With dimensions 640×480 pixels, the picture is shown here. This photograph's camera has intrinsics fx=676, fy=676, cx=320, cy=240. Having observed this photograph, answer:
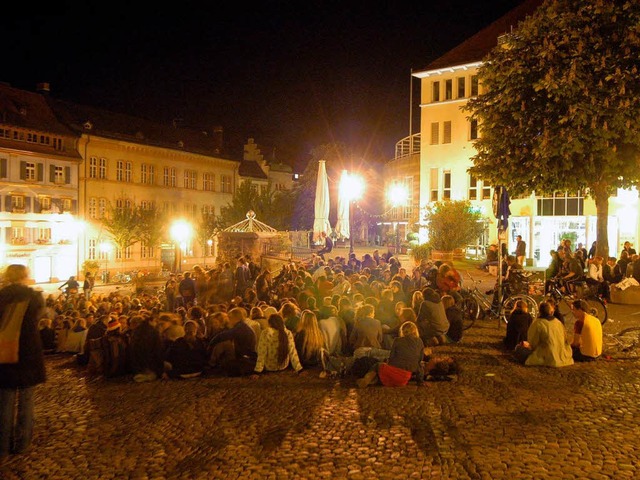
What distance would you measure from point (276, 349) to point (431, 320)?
3.37 meters

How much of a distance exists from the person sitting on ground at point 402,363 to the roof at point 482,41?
3184 centimetres

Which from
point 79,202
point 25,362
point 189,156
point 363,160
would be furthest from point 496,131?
point 363,160

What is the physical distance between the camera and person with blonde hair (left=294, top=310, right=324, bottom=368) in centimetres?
1115

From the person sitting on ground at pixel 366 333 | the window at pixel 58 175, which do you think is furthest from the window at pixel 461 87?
the person sitting on ground at pixel 366 333

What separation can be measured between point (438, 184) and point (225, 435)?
1370 inches

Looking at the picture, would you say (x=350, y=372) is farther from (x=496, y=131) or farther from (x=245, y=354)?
(x=496, y=131)

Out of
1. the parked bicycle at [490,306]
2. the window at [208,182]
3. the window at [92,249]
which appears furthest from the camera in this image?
the window at [208,182]

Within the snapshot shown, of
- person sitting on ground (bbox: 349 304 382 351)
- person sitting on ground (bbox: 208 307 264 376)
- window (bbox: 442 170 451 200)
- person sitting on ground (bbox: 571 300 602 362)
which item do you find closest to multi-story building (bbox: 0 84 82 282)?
window (bbox: 442 170 451 200)

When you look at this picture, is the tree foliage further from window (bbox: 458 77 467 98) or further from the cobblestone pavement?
the cobblestone pavement

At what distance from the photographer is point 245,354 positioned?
432 inches

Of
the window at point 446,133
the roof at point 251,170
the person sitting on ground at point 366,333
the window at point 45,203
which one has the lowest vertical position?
the person sitting on ground at point 366,333

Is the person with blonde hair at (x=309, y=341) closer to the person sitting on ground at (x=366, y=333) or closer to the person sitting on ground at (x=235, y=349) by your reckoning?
the person sitting on ground at (x=366, y=333)

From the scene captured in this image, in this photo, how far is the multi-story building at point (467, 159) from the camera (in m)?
35.7

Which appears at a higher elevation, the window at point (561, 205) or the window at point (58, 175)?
the window at point (58, 175)
